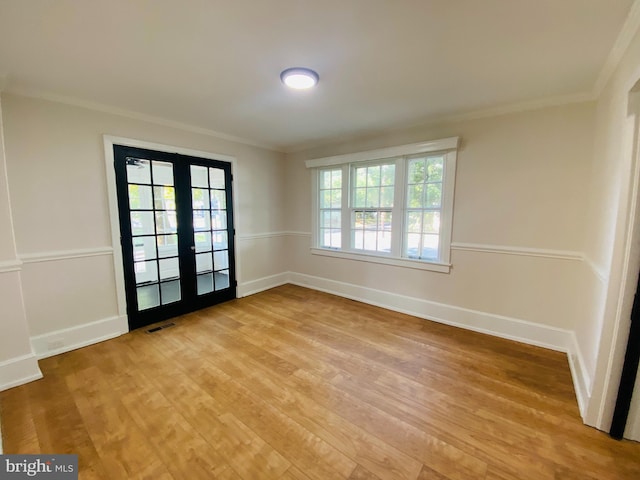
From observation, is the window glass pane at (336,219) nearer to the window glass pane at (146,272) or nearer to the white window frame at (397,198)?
the white window frame at (397,198)

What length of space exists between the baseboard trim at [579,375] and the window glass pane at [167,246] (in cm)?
427

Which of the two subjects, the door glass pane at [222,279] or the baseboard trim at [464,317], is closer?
the baseboard trim at [464,317]

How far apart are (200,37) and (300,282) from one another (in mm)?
3949

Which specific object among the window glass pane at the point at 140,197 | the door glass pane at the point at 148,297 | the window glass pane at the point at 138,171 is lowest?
the door glass pane at the point at 148,297

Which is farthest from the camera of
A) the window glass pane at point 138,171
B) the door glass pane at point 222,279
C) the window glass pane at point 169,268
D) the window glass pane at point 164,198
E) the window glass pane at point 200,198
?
the door glass pane at point 222,279

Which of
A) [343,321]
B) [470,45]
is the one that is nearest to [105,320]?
[343,321]

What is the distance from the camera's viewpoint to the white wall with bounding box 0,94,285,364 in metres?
2.42

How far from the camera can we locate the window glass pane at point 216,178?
3816 mm

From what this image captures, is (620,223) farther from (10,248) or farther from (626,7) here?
(10,248)

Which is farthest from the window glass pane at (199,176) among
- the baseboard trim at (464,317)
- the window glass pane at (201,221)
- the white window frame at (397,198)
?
the baseboard trim at (464,317)

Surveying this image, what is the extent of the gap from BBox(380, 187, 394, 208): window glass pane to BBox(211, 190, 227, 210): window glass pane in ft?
7.85

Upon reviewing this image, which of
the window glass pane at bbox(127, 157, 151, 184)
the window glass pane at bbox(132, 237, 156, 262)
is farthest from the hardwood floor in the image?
the window glass pane at bbox(127, 157, 151, 184)

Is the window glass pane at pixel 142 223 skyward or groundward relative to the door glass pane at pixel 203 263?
skyward

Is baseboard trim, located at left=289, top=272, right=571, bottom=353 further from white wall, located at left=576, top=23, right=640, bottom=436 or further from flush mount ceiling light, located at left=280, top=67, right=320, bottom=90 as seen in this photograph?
flush mount ceiling light, located at left=280, top=67, right=320, bottom=90
